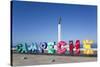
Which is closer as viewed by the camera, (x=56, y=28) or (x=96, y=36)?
(x=56, y=28)

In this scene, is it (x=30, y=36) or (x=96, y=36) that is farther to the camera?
(x=96, y=36)

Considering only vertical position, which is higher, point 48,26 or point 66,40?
point 48,26

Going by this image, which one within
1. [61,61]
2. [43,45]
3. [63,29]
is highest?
[63,29]

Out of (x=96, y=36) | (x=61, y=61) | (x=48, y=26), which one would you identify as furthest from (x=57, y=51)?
(x=96, y=36)

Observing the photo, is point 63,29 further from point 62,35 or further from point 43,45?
point 43,45

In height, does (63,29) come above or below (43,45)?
above

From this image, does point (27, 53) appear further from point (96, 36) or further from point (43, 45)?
point (96, 36)

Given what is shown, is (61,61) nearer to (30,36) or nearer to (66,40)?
(66,40)

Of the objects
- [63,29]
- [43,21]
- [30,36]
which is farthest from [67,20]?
[30,36]
